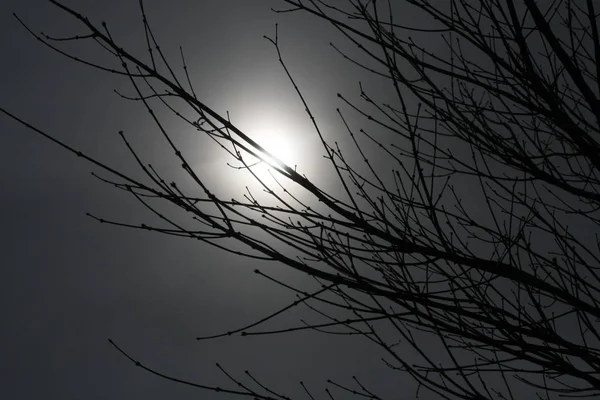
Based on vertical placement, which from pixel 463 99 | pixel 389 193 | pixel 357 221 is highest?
pixel 463 99

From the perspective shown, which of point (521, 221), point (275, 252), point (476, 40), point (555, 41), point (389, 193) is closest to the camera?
point (275, 252)

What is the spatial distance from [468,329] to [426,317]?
42cm

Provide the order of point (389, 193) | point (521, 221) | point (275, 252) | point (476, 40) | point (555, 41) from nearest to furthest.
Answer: point (275, 252)
point (555, 41)
point (476, 40)
point (521, 221)
point (389, 193)

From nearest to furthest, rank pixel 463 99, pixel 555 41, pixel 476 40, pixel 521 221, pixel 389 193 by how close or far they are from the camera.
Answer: pixel 555 41 < pixel 476 40 < pixel 521 221 < pixel 389 193 < pixel 463 99

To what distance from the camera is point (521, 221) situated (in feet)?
7.90

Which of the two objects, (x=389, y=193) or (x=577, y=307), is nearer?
(x=577, y=307)

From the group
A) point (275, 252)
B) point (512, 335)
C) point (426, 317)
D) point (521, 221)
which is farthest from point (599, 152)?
point (275, 252)

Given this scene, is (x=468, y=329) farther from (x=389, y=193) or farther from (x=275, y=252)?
(x=275, y=252)

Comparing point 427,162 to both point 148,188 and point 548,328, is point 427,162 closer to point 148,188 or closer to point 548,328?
point 548,328

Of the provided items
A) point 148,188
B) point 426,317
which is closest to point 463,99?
point 426,317

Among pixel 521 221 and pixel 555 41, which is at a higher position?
pixel 555 41

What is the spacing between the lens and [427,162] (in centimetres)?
301

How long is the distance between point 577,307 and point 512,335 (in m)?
0.30

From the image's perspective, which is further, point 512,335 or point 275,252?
point 512,335
